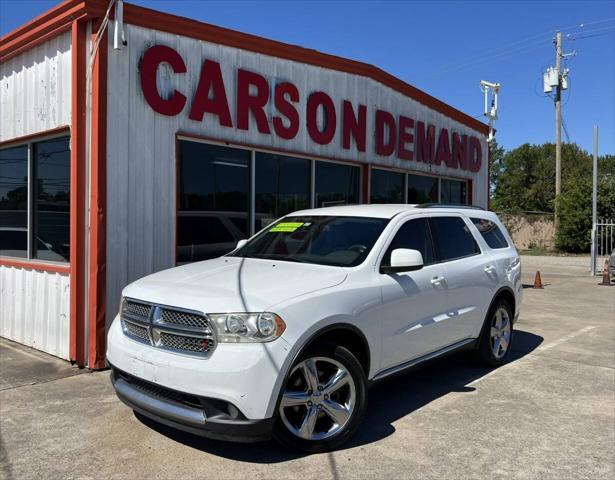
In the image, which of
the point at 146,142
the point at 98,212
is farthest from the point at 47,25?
the point at 98,212

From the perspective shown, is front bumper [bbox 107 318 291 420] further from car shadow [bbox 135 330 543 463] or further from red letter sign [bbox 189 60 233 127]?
red letter sign [bbox 189 60 233 127]

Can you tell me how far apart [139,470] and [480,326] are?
149 inches

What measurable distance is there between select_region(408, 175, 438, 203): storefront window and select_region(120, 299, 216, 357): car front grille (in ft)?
26.4

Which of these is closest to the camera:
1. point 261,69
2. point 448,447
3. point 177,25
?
point 448,447

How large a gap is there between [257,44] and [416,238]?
3988mm

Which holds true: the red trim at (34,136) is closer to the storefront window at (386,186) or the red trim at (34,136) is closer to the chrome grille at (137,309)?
the chrome grille at (137,309)

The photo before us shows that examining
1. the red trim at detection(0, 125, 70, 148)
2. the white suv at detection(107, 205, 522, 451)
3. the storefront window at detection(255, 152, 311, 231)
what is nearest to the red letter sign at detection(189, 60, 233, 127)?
the storefront window at detection(255, 152, 311, 231)

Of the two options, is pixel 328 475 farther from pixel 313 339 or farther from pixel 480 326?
pixel 480 326

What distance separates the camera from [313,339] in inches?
150

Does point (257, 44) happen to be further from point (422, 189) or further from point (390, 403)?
point (422, 189)

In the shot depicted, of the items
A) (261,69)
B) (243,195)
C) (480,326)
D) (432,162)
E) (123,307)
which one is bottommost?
(480,326)

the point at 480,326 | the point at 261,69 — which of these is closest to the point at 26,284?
the point at 261,69

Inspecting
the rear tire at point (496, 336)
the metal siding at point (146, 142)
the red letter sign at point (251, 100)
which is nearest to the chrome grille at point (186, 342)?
the metal siding at point (146, 142)

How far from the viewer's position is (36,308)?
6914mm
